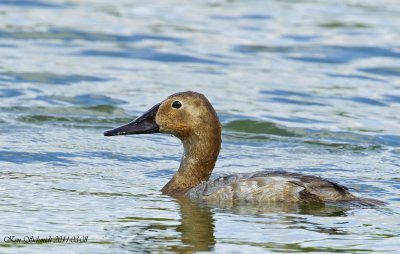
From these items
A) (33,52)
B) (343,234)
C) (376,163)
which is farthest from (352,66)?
(343,234)

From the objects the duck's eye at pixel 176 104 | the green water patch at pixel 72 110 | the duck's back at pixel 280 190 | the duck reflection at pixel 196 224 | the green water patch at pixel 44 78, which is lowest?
the duck reflection at pixel 196 224

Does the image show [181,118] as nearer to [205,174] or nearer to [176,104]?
[176,104]

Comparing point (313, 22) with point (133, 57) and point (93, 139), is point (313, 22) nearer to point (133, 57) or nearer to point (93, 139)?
point (133, 57)

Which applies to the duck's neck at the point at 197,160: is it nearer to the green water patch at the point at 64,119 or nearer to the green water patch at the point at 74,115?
the green water patch at the point at 74,115

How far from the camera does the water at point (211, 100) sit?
1010cm

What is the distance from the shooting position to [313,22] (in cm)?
2377

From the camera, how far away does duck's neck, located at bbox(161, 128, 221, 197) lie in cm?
→ 1185

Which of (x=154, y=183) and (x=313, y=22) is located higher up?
(x=313, y=22)

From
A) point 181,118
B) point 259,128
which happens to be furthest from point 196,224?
point 259,128

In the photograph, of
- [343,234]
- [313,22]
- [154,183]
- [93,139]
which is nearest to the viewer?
[343,234]

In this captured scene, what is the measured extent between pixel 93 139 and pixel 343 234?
5.24 m

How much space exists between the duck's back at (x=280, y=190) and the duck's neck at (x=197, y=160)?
2.06 feet

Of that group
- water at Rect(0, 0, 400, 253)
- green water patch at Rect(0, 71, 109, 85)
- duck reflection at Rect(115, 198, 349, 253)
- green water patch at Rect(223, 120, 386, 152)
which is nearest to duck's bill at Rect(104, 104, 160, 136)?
water at Rect(0, 0, 400, 253)

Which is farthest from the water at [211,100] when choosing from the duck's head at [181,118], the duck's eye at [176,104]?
the duck's eye at [176,104]
